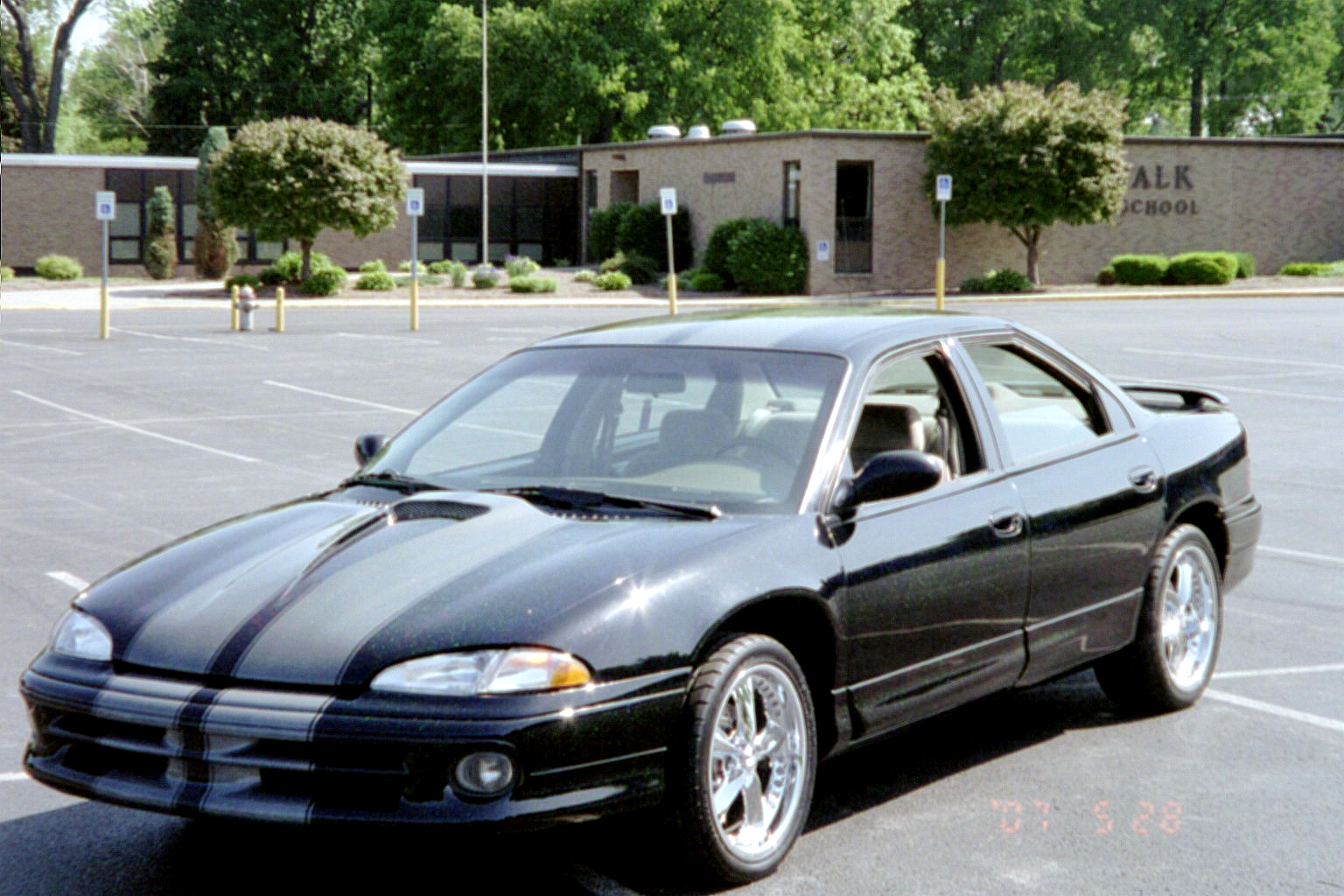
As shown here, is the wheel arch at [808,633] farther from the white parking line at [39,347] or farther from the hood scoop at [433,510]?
the white parking line at [39,347]

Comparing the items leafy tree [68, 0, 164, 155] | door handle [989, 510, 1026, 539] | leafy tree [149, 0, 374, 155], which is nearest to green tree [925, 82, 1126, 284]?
leafy tree [149, 0, 374, 155]

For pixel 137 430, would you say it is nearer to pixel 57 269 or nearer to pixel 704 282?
pixel 704 282

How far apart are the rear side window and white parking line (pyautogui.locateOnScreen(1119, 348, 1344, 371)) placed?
17.5 meters

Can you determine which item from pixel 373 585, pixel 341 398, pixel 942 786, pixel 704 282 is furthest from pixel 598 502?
pixel 704 282

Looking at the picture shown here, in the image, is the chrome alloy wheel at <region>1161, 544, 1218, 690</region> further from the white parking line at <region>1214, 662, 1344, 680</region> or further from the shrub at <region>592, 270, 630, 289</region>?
the shrub at <region>592, 270, 630, 289</region>

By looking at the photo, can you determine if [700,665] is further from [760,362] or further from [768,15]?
[768,15]

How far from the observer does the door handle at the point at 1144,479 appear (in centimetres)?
612

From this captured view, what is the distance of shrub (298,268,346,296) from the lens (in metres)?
44.9

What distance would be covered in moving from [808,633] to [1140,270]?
4630 centimetres

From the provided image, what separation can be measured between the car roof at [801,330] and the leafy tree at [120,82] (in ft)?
291

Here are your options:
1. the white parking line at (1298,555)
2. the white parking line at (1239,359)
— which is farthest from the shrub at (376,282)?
the white parking line at (1298,555)

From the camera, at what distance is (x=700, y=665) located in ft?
14.3

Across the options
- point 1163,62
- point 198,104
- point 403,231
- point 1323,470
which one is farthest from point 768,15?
point 1323,470

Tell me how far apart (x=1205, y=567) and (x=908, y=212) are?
4389 centimetres
